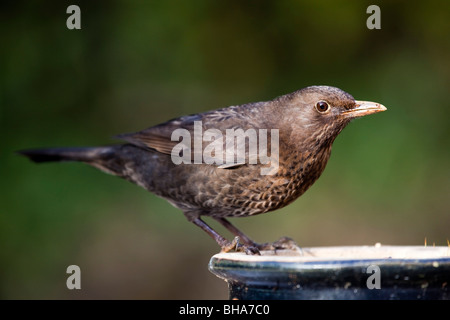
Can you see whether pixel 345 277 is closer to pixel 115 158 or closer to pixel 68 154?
pixel 115 158

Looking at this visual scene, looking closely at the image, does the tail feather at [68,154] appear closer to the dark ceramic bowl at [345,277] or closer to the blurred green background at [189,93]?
the blurred green background at [189,93]

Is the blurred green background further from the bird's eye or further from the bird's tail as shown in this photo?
the bird's eye

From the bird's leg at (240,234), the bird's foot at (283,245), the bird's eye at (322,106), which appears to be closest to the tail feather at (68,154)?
the bird's leg at (240,234)

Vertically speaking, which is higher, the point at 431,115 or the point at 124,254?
the point at 431,115

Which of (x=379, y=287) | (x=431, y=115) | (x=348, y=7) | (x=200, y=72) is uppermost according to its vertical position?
(x=348, y=7)

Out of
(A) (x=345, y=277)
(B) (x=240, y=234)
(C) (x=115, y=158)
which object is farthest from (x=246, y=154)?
(A) (x=345, y=277)

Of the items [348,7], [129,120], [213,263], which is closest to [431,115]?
Result: [348,7]

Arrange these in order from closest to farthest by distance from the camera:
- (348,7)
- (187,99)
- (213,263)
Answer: (213,263), (348,7), (187,99)

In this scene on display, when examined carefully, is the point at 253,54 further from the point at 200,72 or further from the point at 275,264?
the point at 275,264
